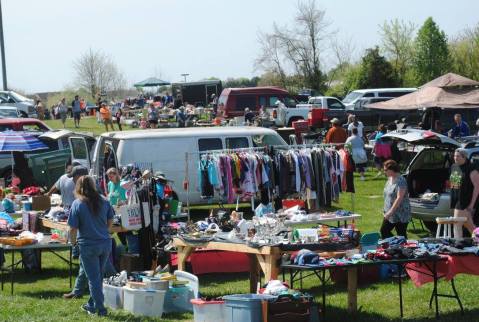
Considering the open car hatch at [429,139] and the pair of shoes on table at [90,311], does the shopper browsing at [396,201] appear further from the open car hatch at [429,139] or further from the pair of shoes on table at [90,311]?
the pair of shoes on table at [90,311]

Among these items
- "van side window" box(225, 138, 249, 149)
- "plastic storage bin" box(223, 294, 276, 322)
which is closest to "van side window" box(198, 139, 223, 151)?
"van side window" box(225, 138, 249, 149)

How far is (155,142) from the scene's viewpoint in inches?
720

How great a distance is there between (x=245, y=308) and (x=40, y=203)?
7.62 metres

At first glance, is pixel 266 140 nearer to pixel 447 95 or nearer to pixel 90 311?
pixel 447 95

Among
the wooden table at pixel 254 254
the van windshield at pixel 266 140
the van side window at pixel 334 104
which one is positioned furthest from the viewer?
the van side window at pixel 334 104

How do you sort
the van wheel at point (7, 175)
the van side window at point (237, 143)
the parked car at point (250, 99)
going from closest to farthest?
the van side window at point (237, 143) → the van wheel at point (7, 175) → the parked car at point (250, 99)

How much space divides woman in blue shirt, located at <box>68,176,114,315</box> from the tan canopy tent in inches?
613

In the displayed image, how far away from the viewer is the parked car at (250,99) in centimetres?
4297

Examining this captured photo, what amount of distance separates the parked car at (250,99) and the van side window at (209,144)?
24.2m

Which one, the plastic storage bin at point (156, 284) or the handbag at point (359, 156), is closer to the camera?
the plastic storage bin at point (156, 284)

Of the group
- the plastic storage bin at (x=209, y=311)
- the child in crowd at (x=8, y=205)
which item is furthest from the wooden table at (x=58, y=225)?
the plastic storage bin at (x=209, y=311)

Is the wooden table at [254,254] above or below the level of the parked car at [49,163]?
below

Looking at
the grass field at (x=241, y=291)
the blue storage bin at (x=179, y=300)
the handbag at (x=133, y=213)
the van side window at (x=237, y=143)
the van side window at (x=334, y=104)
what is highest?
the van side window at (x=334, y=104)

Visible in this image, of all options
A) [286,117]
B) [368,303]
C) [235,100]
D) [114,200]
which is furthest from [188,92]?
[368,303]
